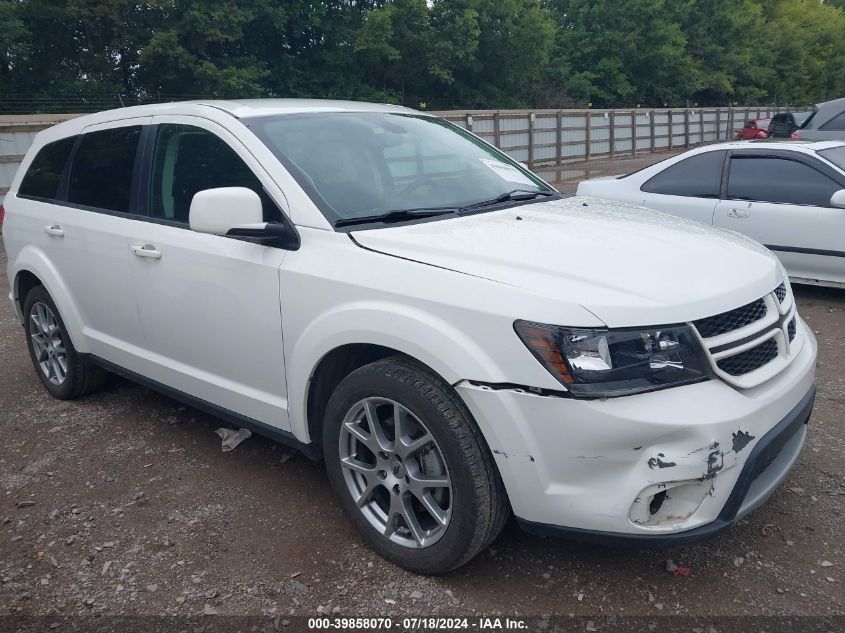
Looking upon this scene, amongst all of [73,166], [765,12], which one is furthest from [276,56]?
[765,12]

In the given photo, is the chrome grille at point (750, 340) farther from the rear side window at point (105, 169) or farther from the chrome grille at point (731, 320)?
the rear side window at point (105, 169)

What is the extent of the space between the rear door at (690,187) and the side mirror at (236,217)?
4938mm

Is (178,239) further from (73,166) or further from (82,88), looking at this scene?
(82,88)

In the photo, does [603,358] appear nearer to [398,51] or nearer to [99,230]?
[99,230]

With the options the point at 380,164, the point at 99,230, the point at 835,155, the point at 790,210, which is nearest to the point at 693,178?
the point at 790,210

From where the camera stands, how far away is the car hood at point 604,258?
2412 millimetres

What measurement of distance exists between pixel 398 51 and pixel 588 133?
29.9 feet

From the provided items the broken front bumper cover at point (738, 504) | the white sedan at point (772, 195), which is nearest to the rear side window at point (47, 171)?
the broken front bumper cover at point (738, 504)

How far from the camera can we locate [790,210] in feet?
21.1

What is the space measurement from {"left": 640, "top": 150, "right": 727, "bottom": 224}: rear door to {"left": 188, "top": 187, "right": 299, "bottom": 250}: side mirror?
4.94 meters

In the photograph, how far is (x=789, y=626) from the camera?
97.6 inches

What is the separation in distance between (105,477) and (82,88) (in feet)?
80.5

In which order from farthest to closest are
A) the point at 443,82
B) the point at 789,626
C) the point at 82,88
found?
the point at 443,82, the point at 82,88, the point at 789,626

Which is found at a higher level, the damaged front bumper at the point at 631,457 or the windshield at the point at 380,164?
the windshield at the point at 380,164
